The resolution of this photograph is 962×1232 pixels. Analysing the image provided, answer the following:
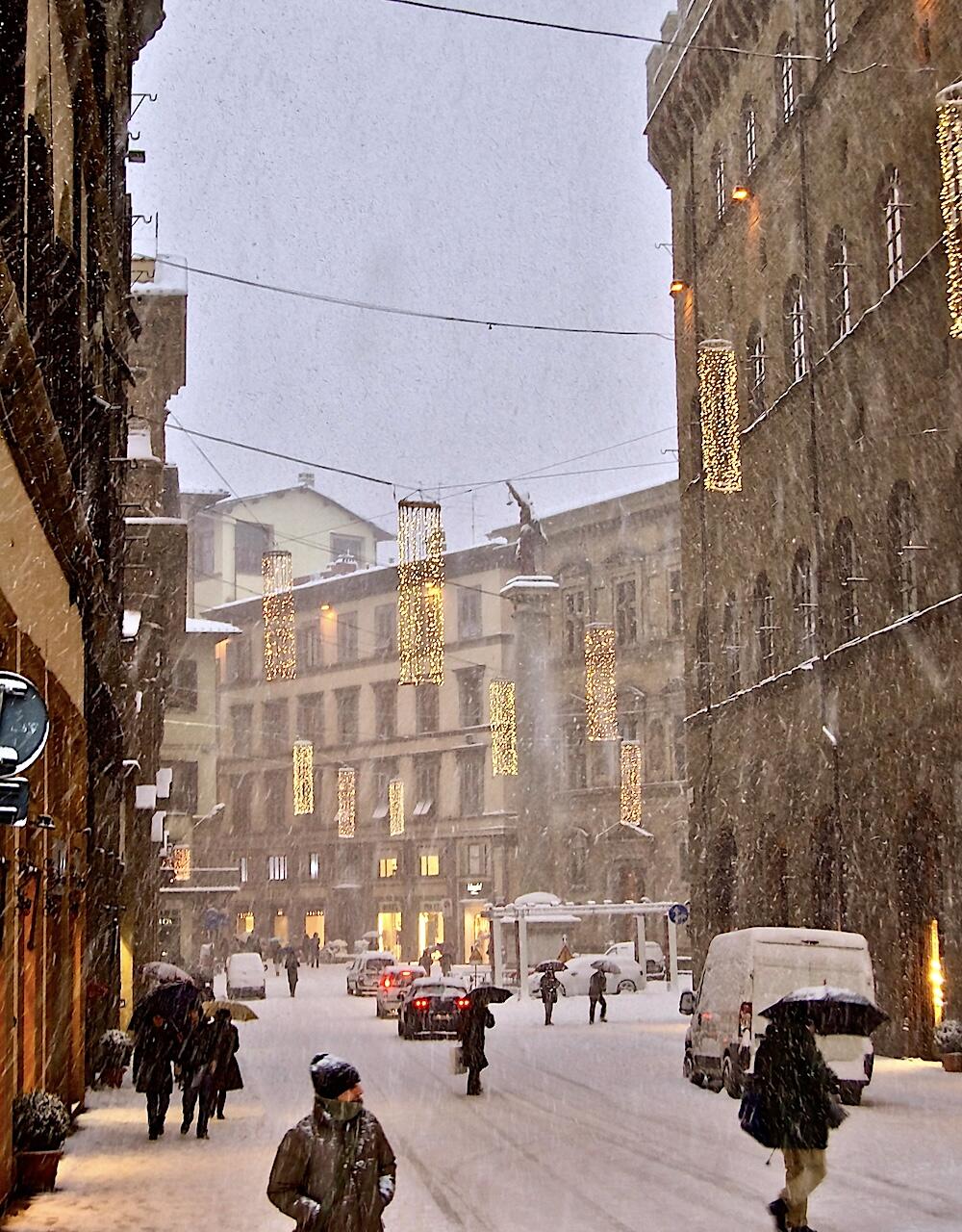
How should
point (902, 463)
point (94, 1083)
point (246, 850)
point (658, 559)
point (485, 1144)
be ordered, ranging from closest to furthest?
point (485, 1144)
point (94, 1083)
point (902, 463)
point (658, 559)
point (246, 850)

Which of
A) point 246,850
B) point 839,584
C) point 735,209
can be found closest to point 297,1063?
point 839,584

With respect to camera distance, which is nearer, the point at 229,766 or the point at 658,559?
the point at 658,559

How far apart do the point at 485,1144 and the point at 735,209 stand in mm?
26252

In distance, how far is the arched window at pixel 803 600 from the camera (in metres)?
35.3

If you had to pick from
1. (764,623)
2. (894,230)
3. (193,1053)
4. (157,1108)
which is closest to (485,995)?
(193,1053)

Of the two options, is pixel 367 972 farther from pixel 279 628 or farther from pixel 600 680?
pixel 279 628

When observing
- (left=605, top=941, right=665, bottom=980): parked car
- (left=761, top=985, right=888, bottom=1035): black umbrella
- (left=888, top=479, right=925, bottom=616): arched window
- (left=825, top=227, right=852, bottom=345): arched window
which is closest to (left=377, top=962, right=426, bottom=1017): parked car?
(left=605, top=941, right=665, bottom=980): parked car

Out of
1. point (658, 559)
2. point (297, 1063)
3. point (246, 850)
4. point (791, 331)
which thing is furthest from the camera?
point (246, 850)

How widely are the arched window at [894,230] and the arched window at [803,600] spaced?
250 inches

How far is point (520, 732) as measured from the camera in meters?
78.2

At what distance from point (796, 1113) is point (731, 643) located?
97.0ft

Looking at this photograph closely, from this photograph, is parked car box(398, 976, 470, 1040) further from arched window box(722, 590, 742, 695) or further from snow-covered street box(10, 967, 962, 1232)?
arched window box(722, 590, 742, 695)

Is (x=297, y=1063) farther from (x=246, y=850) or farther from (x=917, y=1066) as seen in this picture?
(x=246, y=850)

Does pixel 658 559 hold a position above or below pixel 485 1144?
above
